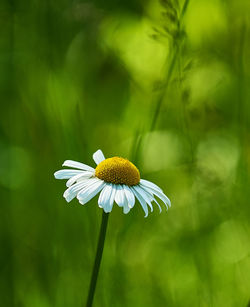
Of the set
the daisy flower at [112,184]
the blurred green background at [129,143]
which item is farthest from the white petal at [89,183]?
the blurred green background at [129,143]

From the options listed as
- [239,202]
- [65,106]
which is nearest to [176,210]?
[239,202]

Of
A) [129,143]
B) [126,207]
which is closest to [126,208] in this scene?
[126,207]

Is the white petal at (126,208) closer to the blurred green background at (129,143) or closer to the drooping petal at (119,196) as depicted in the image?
the drooping petal at (119,196)

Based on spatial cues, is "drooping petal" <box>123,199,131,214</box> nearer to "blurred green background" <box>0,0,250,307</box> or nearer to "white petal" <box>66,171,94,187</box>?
"white petal" <box>66,171,94,187</box>

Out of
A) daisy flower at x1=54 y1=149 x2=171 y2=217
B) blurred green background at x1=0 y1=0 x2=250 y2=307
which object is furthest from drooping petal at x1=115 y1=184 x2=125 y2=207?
blurred green background at x1=0 y1=0 x2=250 y2=307

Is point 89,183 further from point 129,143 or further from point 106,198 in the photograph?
point 129,143
